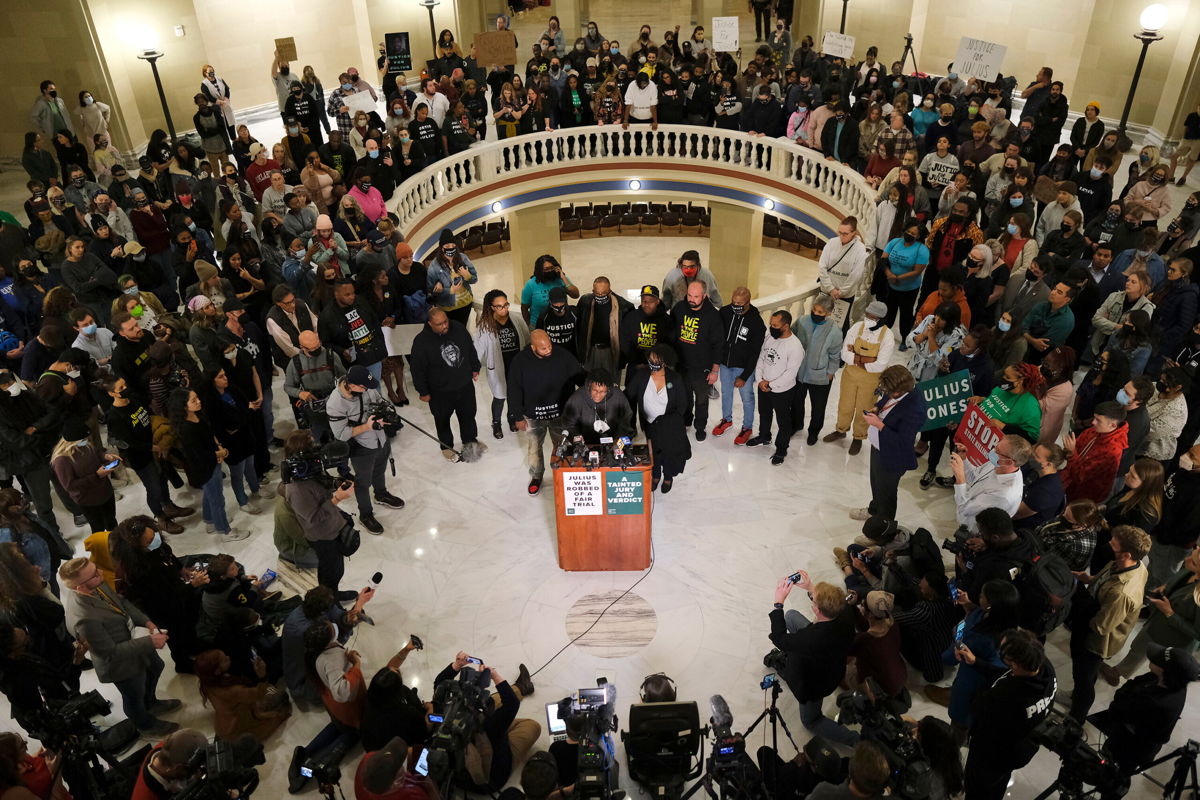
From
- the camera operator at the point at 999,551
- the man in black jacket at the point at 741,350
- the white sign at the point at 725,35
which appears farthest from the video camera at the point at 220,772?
the white sign at the point at 725,35

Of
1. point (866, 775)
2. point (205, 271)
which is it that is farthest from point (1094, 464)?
point (205, 271)

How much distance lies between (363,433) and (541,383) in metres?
1.44

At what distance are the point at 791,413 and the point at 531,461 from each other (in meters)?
2.34

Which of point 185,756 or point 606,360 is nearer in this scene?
point 185,756

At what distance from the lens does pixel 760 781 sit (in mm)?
4438

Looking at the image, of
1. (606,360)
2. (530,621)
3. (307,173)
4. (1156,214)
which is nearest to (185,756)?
(530,621)

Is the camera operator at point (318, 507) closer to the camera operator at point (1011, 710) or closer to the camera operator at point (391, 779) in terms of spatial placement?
the camera operator at point (391, 779)

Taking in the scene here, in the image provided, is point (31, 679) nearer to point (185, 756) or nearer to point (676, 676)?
point (185, 756)

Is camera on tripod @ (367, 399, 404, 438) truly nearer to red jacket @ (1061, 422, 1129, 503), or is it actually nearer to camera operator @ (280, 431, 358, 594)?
camera operator @ (280, 431, 358, 594)

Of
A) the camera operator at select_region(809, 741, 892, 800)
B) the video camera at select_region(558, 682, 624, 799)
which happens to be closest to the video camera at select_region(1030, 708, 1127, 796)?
the camera operator at select_region(809, 741, 892, 800)

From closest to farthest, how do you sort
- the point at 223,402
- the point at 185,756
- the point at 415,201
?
the point at 185,756
the point at 223,402
the point at 415,201

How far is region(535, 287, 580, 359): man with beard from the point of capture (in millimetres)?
7648

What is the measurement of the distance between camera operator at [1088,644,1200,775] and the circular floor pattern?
111 inches

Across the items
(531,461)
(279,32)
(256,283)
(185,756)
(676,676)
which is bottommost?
(676,676)
